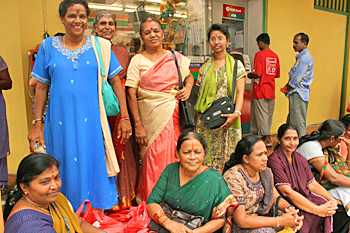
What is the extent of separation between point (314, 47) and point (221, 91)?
18.2 ft

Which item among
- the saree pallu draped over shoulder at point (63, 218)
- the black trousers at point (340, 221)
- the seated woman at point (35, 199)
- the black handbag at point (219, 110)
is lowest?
the black trousers at point (340, 221)

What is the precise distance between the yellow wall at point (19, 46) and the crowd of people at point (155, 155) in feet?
2.58

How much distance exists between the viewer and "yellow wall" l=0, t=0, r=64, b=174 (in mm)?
→ 3521

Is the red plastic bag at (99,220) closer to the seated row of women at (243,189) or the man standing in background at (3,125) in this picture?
the seated row of women at (243,189)

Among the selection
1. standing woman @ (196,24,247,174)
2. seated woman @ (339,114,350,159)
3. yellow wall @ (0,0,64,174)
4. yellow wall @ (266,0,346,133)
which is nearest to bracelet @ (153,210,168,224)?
standing woman @ (196,24,247,174)

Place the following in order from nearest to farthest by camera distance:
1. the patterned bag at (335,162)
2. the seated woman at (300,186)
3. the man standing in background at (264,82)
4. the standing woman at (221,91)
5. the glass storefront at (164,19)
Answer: the seated woman at (300,186), the patterned bag at (335,162), the standing woman at (221,91), the glass storefront at (164,19), the man standing in background at (264,82)

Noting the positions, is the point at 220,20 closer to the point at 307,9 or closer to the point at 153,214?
the point at 307,9

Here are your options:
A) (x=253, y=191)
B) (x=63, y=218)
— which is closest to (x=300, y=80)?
(x=253, y=191)

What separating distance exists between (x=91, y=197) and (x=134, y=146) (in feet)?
2.69

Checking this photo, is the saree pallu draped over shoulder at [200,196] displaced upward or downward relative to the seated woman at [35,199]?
downward

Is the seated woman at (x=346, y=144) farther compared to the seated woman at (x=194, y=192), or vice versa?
the seated woman at (x=346, y=144)

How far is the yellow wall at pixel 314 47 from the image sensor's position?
6236 mm

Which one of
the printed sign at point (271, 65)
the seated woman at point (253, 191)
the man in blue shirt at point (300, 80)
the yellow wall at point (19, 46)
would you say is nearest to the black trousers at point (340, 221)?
the seated woman at point (253, 191)

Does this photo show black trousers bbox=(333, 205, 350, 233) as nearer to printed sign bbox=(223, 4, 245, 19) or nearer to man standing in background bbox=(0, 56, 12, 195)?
man standing in background bbox=(0, 56, 12, 195)
